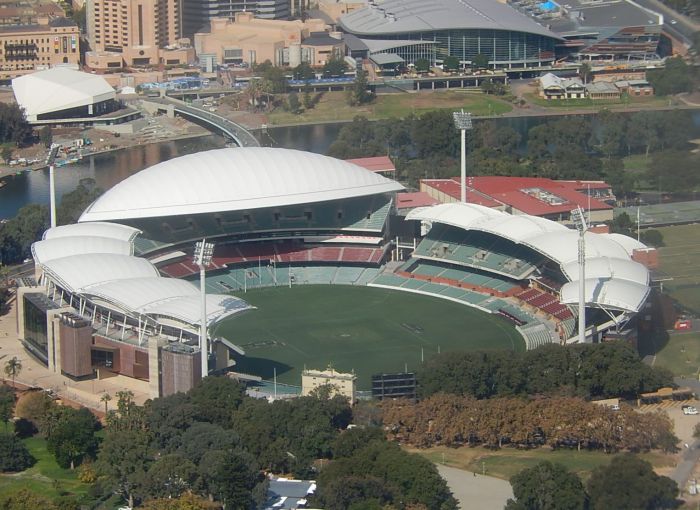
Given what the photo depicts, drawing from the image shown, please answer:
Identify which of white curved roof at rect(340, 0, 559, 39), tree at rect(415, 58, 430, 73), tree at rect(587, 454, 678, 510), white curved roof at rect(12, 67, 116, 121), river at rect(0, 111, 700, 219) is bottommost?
tree at rect(587, 454, 678, 510)

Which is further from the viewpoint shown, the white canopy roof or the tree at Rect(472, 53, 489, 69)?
the tree at Rect(472, 53, 489, 69)

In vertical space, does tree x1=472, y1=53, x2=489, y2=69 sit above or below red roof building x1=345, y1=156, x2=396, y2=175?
above

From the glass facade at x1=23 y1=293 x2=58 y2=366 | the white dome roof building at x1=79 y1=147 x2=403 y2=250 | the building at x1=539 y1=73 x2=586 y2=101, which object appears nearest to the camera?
the glass facade at x1=23 y1=293 x2=58 y2=366

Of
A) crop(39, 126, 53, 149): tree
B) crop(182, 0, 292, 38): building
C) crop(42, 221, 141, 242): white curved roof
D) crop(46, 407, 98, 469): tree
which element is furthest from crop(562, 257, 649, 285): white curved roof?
crop(182, 0, 292, 38): building

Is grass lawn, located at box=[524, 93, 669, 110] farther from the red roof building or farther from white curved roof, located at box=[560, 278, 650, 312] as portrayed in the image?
white curved roof, located at box=[560, 278, 650, 312]

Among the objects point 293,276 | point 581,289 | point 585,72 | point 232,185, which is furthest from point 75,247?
point 585,72

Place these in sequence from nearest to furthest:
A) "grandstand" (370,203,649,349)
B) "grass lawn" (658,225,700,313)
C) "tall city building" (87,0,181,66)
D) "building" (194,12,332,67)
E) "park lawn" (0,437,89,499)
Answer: "park lawn" (0,437,89,499), "grandstand" (370,203,649,349), "grass lawn" (658,225,700,313), "building" (194,12,332,67), "tall city building" (87,0,181,66)
